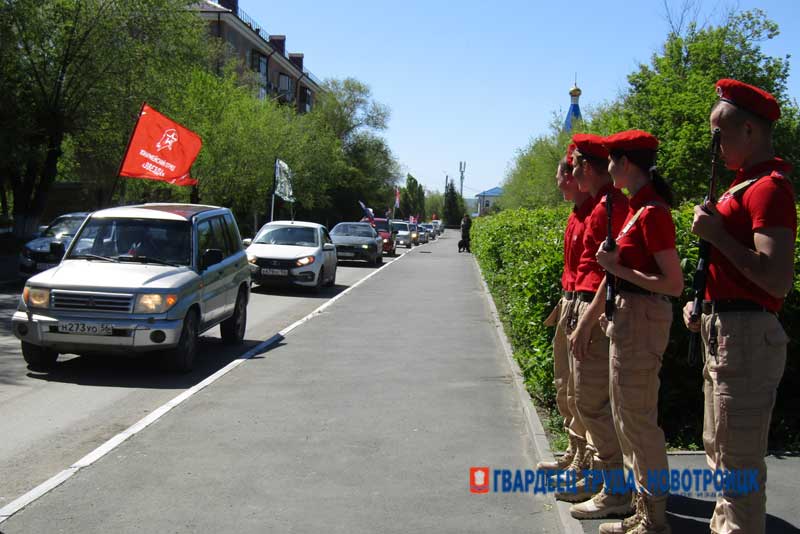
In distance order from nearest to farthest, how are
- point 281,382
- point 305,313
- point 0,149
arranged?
point 281,382 < point 305,313 < point 0,149

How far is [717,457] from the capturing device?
3.41 metres

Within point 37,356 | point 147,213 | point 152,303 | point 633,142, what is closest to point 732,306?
point 633,142

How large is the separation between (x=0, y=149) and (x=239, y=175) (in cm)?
1422

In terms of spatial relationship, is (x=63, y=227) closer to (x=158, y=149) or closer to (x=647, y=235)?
(x=158, y=149)

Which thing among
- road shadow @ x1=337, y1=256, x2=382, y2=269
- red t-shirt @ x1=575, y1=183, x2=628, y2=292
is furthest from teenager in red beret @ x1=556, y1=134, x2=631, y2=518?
road shadow @ x1=337, y1=256, x2=382, y2=269

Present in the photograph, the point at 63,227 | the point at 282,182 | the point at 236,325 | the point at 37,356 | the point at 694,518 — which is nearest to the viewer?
the point at 694,518

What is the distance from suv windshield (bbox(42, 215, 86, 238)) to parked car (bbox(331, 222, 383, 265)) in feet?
38.8

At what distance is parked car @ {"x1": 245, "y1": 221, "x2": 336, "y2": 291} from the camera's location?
62.4 feet

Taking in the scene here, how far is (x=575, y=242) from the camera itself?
16.8 feet

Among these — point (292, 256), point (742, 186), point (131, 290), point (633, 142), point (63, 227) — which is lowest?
point (292, 256)

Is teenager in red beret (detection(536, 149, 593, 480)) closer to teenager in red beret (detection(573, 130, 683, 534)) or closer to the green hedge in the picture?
teenager in red beret (detection(573, 130, 683, 534))

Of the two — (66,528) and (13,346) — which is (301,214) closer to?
(13,346)

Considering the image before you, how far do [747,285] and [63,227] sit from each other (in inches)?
758

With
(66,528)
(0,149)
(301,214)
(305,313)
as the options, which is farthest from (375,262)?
(301,214)
